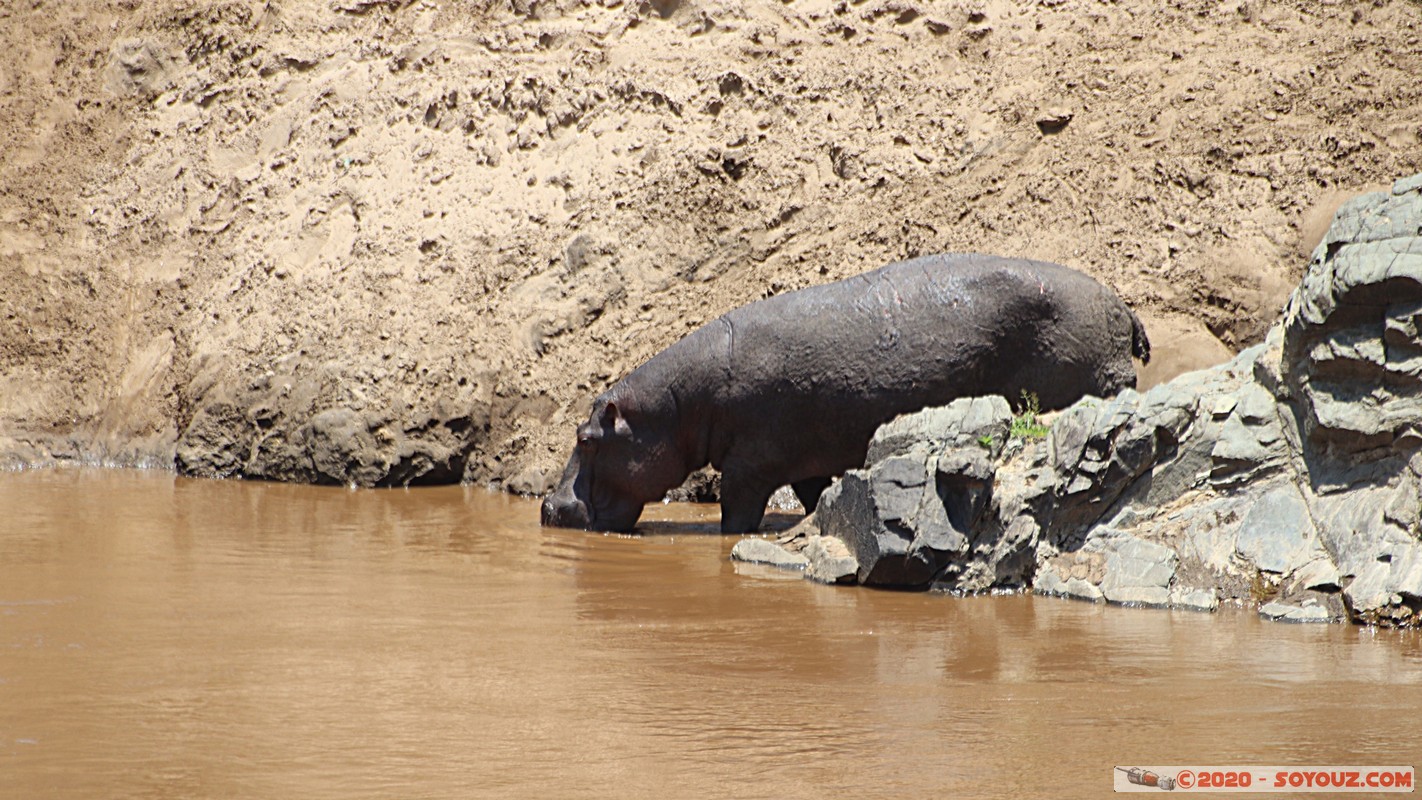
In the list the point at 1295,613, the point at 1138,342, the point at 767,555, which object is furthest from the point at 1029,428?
the point at 1138,342

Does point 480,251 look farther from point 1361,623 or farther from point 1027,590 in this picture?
point 1361,623

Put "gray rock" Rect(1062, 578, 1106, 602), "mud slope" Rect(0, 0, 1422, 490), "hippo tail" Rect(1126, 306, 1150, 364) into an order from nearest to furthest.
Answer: "gray rock" Rect(1062, 578, 1106, 602) → "hippo tail" Rect(1126, 306, 1150, 364) → "mud slope" Rect(0, 0, 1422, 490)

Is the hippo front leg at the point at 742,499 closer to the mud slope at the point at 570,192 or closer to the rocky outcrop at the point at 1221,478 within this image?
the rocky outcrop at the point at 1221,478

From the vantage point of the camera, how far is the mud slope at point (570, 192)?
13375 mm

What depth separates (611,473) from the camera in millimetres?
10641

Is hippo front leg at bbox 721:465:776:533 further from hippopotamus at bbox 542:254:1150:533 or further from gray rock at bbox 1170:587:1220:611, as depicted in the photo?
gray rock at bbox 1170:587:1220:611

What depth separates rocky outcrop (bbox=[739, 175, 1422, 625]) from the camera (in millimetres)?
7113

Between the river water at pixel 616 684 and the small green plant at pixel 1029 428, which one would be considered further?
the small green plant at pixel 1029 428

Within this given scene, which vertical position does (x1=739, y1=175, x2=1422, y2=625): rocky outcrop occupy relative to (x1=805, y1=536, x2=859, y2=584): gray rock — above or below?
above

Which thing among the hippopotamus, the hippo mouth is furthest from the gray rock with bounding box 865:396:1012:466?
the hippo mouth

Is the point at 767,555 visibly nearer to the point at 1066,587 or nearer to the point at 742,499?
the point at 742,499

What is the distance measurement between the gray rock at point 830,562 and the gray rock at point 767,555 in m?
0.17

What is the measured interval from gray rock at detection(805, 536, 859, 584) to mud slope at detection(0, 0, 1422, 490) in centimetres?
493

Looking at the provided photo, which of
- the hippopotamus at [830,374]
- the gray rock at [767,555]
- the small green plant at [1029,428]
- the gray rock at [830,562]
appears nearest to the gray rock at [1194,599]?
the small green plant at [1029,428]
